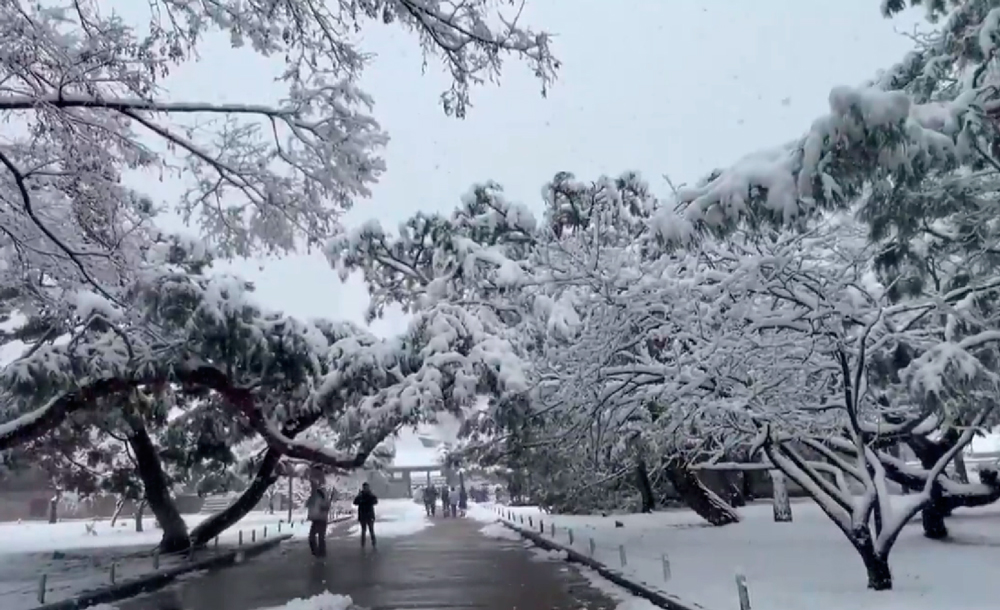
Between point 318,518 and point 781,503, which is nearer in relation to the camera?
point 318,518

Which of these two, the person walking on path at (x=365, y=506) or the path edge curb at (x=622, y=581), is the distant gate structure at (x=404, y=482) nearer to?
the person walking on path at (x=365, y=506)

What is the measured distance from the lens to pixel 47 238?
892 centimetres

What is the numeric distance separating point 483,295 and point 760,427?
9428 mm

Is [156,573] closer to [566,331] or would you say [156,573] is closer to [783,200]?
[566,331]

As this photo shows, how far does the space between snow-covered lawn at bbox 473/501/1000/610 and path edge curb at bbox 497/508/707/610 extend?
181 millimetres

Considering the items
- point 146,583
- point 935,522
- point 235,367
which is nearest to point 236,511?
point 146,583

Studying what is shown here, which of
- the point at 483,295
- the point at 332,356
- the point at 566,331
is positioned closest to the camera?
the point at 566,331

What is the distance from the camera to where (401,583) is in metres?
16.5

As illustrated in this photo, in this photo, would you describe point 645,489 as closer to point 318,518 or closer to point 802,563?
point 318,518

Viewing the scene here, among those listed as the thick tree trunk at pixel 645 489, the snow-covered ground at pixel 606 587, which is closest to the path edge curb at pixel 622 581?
the snow-covered ground at pixel 606 587

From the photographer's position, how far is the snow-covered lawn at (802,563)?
1051 cm

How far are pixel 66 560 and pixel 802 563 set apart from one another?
57.0ft

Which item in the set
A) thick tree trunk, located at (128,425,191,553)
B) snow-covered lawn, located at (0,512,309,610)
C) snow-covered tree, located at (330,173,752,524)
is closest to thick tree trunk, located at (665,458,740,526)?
snow-covered tree, located at (330,173,752,524)

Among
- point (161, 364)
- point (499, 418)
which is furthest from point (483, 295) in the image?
point (161, 364)
